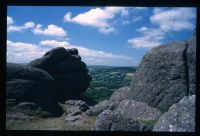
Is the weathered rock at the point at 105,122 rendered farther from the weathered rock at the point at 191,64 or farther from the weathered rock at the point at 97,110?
the weathered rock at the point at 191,64

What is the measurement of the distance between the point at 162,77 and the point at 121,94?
251cm

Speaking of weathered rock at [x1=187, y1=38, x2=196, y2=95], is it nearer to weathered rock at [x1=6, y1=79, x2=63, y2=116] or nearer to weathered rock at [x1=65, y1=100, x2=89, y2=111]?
weathered rock at [x1=65, y1=100, x2=89, y2=111]

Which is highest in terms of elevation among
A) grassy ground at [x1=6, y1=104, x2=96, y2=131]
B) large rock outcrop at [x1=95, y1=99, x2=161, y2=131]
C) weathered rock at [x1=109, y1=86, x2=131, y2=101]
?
weathered rock at [x1=109, y1=86, x2=131, y2=101]

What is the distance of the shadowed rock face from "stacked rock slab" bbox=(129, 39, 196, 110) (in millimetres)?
4210

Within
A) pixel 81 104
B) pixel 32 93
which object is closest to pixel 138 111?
pixel 81 104

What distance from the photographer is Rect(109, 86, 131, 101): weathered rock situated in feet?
50.8

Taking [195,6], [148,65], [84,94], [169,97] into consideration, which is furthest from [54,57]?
[195,6]

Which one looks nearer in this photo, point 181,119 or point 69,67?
point 181,119

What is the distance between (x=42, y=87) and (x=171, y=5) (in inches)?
344

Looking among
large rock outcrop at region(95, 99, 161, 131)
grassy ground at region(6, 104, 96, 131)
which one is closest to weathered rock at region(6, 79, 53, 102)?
grassy ground at region(6, 104, 96, 131)

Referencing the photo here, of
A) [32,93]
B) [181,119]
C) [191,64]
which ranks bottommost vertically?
[181,119]

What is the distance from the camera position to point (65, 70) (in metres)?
20.5

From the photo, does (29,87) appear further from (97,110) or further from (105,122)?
(105,122)
